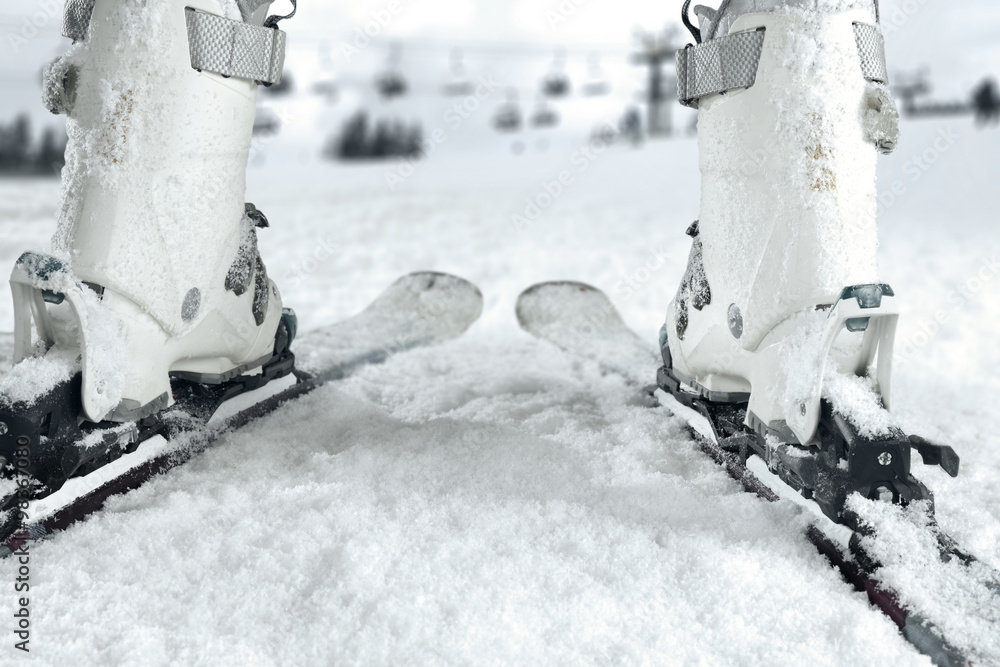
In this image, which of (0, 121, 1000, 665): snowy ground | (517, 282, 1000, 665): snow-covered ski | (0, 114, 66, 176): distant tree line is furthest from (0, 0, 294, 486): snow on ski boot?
(0, 114, 66, 176): distant tree line

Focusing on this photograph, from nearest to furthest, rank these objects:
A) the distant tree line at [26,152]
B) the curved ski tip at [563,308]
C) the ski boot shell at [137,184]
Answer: the ski boot shell at [137,184], the curved ski tip at [563,308], the distant tree line at [26,152]

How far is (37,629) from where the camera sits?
900 millimetres

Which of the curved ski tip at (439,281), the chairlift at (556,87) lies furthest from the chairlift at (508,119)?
the curved ski tip at (439,281)

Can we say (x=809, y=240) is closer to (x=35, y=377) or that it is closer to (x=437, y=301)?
(x=35, y=377)

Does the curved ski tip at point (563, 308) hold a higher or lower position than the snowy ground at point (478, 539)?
higher

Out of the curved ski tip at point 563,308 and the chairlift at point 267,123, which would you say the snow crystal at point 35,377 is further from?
the chairlift at point 267,123

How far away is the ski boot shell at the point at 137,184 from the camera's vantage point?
1210mm

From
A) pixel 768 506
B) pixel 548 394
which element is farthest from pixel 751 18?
pixel 548 394

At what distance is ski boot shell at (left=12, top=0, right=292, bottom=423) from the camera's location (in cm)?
121

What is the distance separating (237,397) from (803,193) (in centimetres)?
122

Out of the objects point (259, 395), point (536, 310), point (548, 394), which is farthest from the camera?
point (536, 310)

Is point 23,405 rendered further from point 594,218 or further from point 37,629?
point 594,218

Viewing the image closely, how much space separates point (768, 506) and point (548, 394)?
74 centimetres

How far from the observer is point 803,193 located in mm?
1211
